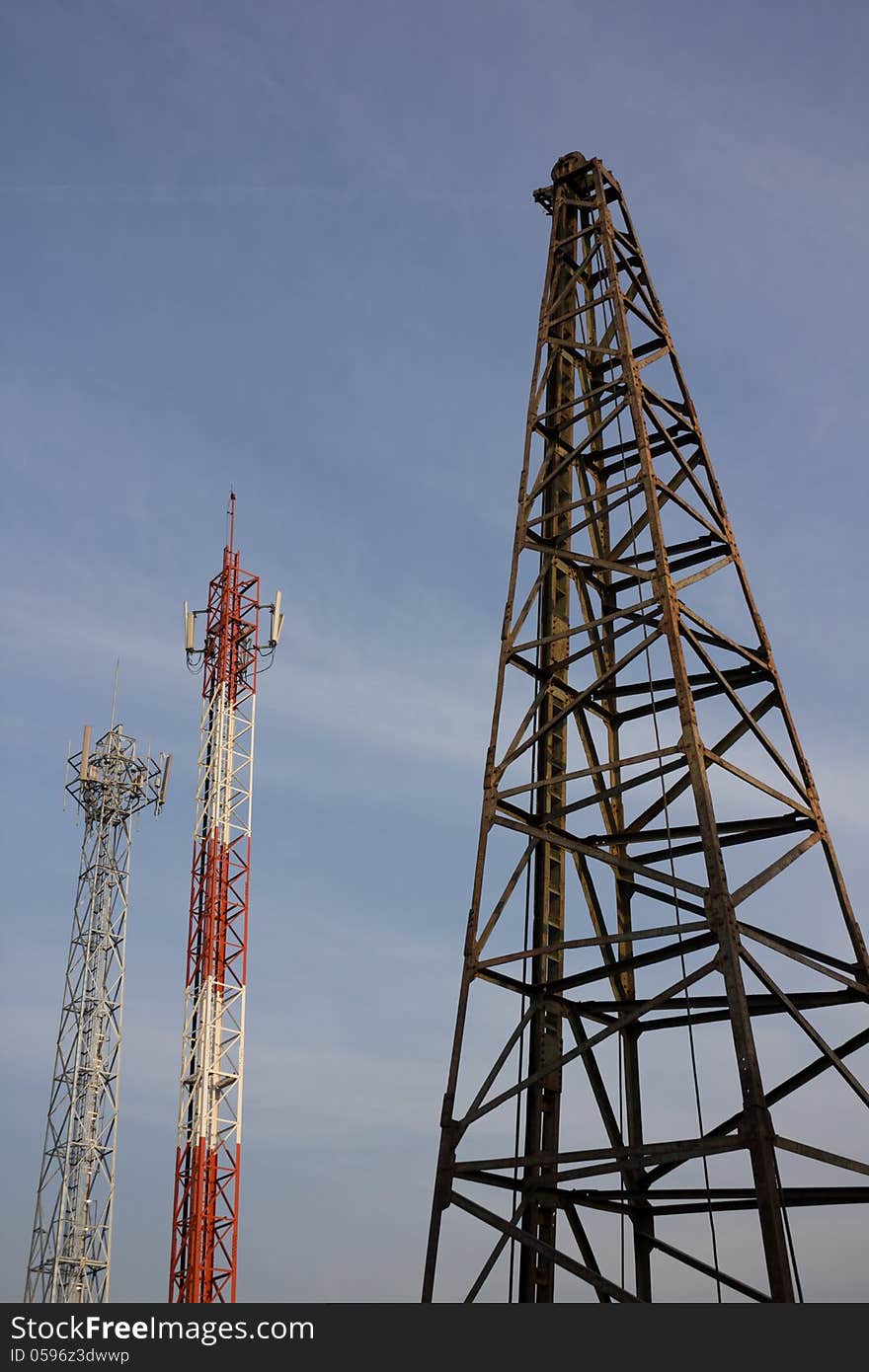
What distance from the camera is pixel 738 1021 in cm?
1454

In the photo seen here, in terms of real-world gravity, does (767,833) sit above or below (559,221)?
below

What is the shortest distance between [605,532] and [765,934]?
8719 millimetres

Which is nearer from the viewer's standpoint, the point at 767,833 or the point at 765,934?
the point at 765,934

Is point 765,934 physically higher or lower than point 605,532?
lower

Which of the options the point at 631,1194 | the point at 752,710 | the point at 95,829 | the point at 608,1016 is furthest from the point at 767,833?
the point at 95,829

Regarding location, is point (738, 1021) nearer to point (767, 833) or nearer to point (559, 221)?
point (767, 833)

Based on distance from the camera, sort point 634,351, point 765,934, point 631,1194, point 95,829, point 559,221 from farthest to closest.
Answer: point 95,829 → point 559,221 → point 634,351 → point 631,1194 → point 765,934

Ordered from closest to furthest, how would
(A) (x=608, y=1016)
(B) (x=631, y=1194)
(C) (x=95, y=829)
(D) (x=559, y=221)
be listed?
(B) (x=631, y=1194) → (A) (x=608, y=1016) → (D) (x=559, y=221) → (C) (x=95, y=829)

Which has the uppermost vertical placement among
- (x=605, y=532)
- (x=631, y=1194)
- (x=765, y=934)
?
(x=605, y=532)
